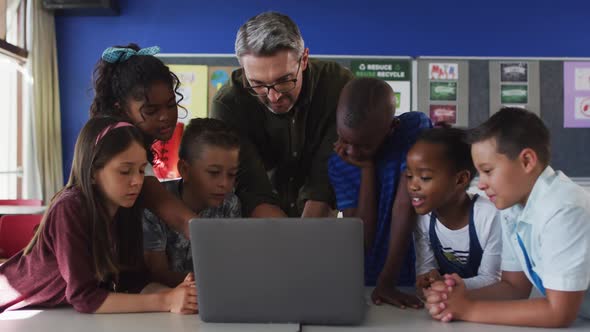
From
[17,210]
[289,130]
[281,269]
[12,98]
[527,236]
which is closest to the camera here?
[281,269]

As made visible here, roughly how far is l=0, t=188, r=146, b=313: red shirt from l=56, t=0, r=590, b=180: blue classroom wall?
3029 mm

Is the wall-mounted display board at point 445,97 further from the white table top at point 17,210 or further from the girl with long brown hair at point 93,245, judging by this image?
the girl with long brown hair at point 93,245

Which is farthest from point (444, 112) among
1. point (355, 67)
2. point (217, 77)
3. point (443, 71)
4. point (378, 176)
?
point (378, 176)

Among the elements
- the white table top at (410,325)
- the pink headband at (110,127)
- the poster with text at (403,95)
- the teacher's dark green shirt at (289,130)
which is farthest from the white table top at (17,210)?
the poster with text at (403,95)

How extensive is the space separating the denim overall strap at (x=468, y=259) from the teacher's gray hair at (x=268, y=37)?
1.96 feet

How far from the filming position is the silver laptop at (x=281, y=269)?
915 mm

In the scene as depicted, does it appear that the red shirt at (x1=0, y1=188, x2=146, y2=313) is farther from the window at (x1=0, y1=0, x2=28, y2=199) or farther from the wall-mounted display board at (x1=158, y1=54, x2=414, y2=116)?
the window at (x1=0, y1=0, x2=28, y2=199)

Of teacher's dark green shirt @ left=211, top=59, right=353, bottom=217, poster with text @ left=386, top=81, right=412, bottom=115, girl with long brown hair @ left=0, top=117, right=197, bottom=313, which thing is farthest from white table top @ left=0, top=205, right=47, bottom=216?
poster with text @ left=386, top=81, right=412, bottom=115

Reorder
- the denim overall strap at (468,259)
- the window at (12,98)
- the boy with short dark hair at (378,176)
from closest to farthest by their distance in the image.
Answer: the boy with short dark hair at (378,176) → the denim overall strap at (468,259) → the window at (12,98)

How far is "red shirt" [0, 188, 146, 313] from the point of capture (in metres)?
1.12

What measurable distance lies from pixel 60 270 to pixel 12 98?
317cm

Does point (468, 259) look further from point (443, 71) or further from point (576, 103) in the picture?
point (576, 103)

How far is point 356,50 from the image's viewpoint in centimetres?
409

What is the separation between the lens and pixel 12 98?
387 cm
